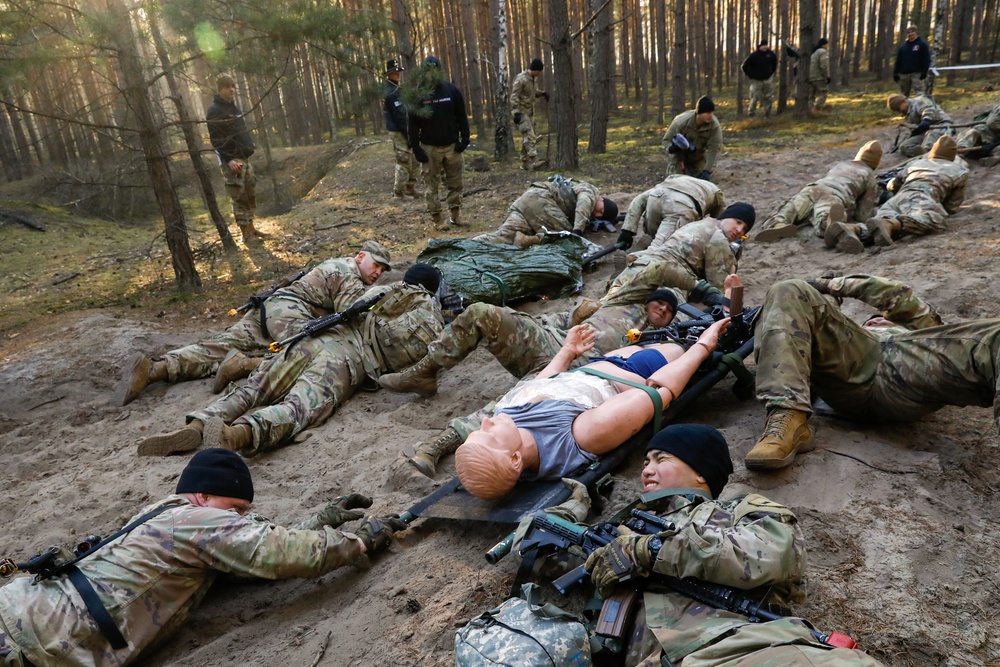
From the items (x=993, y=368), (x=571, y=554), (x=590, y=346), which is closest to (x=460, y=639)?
(x=571, y=554)

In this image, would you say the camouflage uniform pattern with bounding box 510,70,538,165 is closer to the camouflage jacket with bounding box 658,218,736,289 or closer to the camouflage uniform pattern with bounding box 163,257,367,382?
the camouflage jacket with bounding box 658,218,736,289

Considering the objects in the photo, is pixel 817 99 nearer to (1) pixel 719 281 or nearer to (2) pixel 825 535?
(1) pixel 719 281

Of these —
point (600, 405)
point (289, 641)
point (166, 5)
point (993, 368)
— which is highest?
point (166, 5)

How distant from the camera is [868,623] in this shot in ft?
7.55

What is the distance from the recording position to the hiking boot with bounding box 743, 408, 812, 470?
9.89 feet

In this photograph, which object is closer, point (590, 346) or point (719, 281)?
point (590, 346)

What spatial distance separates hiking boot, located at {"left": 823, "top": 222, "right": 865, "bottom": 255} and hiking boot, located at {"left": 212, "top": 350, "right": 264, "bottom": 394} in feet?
18.5

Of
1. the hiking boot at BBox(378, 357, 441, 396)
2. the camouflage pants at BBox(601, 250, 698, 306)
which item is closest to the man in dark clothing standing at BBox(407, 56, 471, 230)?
the camouflage pants at BBox(601, 250, 698, 306)

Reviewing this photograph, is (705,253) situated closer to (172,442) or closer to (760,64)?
(172,442)

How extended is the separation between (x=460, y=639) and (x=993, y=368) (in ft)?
8.35

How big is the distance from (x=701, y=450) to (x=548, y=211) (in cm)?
588

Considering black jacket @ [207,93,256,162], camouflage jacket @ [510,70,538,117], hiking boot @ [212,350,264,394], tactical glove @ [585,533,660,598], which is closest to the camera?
tactical glove @ [585,533,660,598]

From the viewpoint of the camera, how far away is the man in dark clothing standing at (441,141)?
902 cm

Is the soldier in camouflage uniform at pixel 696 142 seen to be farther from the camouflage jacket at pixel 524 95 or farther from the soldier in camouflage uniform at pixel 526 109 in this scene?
the camouflage jacket at pixel 524 95
